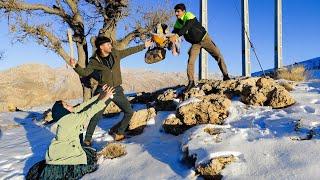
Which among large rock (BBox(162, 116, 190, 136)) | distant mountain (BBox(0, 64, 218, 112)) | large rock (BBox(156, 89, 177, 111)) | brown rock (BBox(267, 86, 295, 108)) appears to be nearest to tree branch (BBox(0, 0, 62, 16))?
large rock (BBox(156, 89, 177, 111))

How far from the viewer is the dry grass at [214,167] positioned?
718 cm

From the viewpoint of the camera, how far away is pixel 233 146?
7.73 m

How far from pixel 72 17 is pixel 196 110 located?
10.5 metres

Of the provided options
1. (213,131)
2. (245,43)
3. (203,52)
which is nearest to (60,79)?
(245,43)

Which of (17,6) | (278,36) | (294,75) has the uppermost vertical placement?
(17,6)

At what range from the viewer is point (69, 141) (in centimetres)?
851

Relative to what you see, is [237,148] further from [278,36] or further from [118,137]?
[278,36]

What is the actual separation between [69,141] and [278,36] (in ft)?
35.5

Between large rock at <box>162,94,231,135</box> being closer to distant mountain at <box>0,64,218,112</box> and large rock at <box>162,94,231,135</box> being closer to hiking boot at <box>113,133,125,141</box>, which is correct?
hiking boot at <box>113,133,125,141</box>

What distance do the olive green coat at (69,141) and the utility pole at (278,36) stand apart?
10.3 metres

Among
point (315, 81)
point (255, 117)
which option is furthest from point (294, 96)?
point (315, 81)

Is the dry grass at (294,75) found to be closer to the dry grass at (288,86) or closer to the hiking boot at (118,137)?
the dry grass at (288,86)

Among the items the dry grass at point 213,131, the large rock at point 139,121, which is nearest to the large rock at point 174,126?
the large rock at point 139,121

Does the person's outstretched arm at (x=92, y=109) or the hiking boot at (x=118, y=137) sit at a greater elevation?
the person's outstretched arm at (x=92, y=109)
